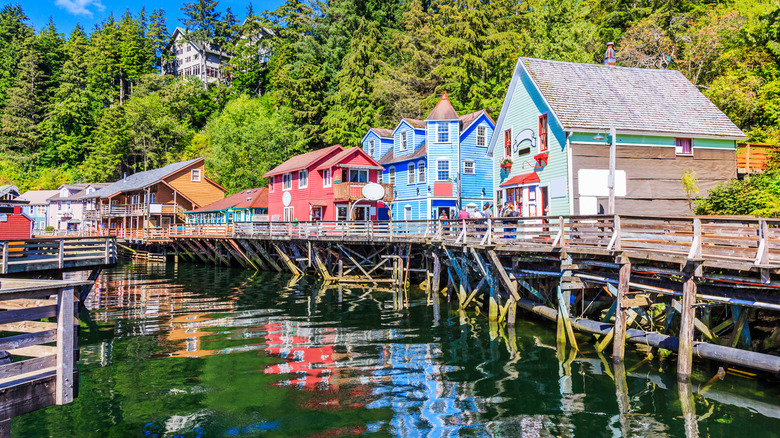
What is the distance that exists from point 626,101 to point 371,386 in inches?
755

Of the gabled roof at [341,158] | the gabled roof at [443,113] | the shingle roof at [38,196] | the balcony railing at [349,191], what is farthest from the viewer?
the shingle roof at [38,196]

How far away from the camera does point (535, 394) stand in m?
10.6

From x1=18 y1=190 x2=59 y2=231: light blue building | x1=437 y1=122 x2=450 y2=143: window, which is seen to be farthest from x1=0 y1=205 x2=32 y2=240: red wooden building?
x1=18 y1=190 x2=59 y2=231: light blue building

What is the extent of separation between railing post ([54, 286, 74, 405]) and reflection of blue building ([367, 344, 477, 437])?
528 cm

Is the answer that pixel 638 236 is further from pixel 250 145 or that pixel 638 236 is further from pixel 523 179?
pixel 250 145

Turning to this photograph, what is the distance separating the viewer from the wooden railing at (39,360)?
16.4 ft

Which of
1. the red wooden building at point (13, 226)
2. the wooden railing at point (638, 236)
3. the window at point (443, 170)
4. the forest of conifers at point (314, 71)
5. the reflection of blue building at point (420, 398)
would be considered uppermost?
the forest of conifers at point (314, 71)

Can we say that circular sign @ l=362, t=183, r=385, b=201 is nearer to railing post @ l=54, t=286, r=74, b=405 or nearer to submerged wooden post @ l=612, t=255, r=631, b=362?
submerged wooden post @ l=612, t=255, r=631, b=362

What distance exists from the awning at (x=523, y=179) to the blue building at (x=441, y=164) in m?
8.56

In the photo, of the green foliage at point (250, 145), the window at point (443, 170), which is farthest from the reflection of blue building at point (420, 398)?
the green foliage at point (250, 145)

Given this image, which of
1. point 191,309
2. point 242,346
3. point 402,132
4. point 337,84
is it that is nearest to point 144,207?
point 337,84

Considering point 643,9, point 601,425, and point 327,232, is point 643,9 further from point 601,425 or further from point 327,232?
point 601,425

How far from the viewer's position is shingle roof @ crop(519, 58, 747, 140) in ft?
72.1

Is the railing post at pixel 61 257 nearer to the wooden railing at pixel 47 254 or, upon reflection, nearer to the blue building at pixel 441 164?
the wooden railing at pixel 47 254
